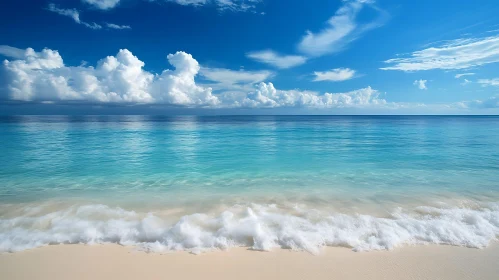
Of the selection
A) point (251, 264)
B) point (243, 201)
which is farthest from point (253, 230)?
point (243, 201)

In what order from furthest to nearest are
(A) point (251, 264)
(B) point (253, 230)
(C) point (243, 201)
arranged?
(C) point (243, 201) < (B) point (253, 230) < (A) point (251, 264)

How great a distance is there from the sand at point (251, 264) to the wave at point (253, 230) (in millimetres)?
268

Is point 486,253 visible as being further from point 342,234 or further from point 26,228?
point 26,228

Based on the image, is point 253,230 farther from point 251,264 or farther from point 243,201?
point 243,201

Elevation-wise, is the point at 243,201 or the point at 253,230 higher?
the point at 253,230

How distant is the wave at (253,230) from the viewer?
6051 mm

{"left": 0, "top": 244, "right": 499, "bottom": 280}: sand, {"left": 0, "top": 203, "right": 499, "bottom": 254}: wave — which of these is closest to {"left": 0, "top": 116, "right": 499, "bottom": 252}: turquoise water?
{"left": 0, "top": 203, "right": 499, "bottom": 254}: wave

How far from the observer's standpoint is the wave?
6051 millimetres

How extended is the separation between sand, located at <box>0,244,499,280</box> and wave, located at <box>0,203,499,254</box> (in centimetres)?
27

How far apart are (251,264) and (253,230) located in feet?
3.83

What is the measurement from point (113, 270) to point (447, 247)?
827cm

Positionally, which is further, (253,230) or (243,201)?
(243,201)

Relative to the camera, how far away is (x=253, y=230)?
6430mm

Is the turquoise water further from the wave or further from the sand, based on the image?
the sand
